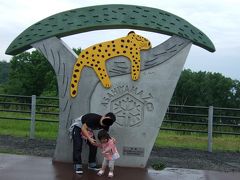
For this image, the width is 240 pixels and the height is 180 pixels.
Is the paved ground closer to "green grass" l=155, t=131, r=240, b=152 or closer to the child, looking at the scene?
"green grass" l=155, t=131, r=240, b=152

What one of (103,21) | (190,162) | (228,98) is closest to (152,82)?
(103,21)

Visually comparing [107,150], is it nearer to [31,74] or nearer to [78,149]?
[78,149]

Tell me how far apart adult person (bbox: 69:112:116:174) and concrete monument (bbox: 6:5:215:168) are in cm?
61

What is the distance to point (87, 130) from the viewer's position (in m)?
8.25

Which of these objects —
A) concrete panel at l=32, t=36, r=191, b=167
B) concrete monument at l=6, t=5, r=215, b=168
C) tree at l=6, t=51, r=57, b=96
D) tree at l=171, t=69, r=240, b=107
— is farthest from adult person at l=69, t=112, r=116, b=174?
tree at l=171, t=69, r=240, b=107

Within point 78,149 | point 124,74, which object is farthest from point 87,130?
point 124,74

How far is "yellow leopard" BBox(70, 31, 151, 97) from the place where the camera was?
28.9 ft

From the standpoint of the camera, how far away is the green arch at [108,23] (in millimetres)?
8867

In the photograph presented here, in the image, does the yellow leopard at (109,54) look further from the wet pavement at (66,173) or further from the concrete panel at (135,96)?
the wet pavement at (66,173)

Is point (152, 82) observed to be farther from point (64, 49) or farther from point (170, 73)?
point (64, 49)

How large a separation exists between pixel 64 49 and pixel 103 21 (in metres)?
0.94

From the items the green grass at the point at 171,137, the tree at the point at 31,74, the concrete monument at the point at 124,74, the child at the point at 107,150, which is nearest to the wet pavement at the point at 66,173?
the child at the point at 107,150

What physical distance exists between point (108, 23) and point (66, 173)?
2951mm

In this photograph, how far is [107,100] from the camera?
29.2ft
